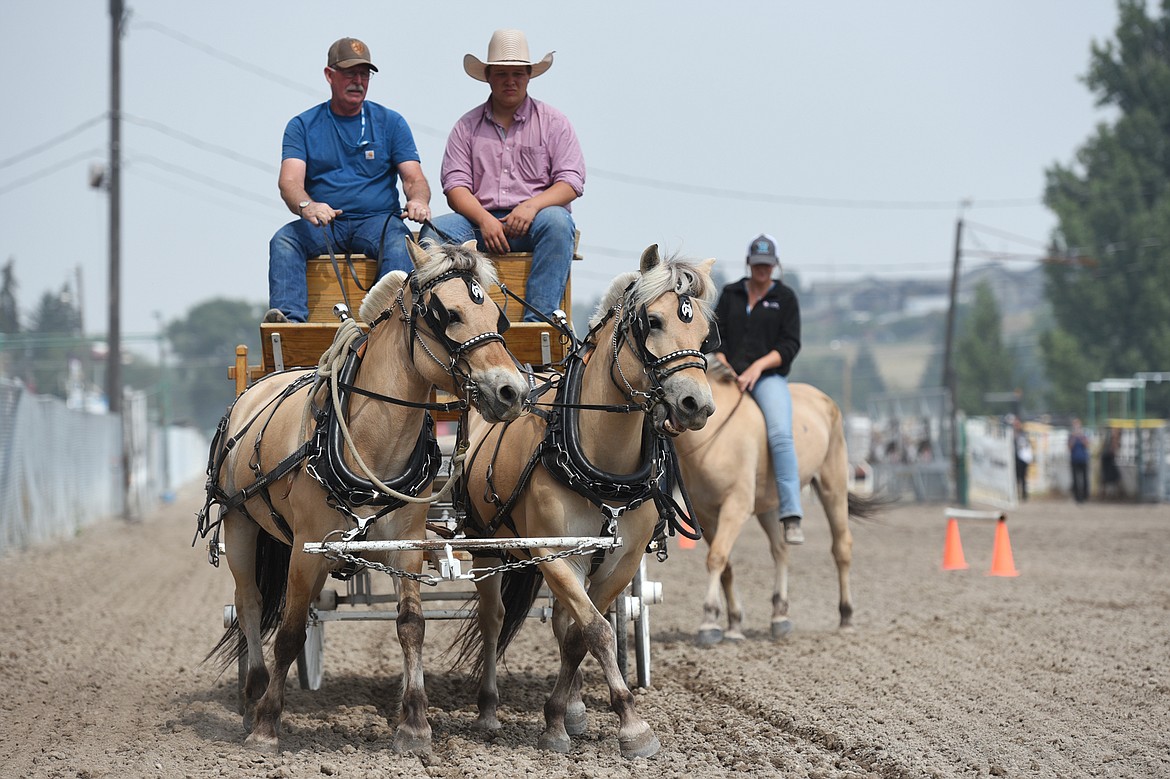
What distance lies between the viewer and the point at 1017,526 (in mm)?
21359

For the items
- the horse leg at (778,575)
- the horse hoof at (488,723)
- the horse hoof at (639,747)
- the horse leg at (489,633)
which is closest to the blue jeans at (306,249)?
the horse leg at (489,633)

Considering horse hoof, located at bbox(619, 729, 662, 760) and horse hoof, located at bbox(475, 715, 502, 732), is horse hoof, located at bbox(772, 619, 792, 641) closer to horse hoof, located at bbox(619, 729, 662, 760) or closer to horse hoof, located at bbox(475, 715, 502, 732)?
horse hoof, located at bbox(475, 715, 502, 732)

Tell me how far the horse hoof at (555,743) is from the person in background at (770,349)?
3.60 metres

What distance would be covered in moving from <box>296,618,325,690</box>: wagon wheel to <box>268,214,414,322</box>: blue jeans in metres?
1.79

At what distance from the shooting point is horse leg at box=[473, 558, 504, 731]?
6.39m

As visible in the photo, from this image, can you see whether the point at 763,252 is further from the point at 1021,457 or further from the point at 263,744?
the point at 1021,457

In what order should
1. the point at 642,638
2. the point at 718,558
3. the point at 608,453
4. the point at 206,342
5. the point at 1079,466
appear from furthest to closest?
the point at 206,342 → the point at 1079,466 → the point at 718,558 → the point at 642,638 → the point at 608,453

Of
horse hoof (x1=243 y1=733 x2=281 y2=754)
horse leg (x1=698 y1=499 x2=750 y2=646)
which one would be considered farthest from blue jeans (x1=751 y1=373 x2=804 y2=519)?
horse hoof (x1=243 y1=733 x2=281 y2=754)

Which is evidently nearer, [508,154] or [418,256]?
[418,256]

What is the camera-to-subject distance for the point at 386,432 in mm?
5574

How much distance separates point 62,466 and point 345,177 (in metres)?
14.1

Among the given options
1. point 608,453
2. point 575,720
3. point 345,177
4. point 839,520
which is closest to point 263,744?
point 575,720

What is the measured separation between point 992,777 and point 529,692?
2941 mm

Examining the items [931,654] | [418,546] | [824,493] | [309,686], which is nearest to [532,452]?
[418,546]
